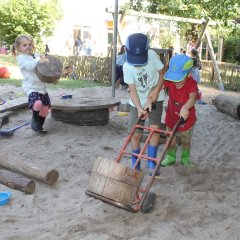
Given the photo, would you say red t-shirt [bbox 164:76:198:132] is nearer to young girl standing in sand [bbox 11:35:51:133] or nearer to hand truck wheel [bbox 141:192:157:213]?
hand truck wheel [bbox 141:192:157:213]

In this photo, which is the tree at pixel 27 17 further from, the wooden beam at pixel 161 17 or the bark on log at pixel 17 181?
the bark on log at pixel 17 181

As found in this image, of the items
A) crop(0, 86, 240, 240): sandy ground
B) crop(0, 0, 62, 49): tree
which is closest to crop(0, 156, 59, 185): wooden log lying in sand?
crop(0, 86, 240, 240): sandy ground

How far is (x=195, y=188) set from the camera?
13.0 ft

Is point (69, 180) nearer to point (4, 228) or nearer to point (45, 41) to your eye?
point (4, 228)

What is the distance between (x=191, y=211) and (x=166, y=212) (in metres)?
0.23

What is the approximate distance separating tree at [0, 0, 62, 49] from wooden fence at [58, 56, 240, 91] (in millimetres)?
6849

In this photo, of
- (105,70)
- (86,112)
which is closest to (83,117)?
(86,112)

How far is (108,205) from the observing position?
3510 mm

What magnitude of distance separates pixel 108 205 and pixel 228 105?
554 centimetres

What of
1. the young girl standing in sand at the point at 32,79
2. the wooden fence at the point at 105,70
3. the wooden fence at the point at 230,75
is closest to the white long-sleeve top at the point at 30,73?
the young girl standing in sand at the point at 32,79

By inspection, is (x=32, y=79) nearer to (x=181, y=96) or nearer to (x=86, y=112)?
(x=86, y=112)

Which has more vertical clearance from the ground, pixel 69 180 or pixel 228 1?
pixel 228 1

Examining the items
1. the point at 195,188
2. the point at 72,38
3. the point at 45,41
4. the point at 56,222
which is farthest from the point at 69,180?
the point at 72,38

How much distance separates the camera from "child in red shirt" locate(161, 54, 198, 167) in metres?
3.91
